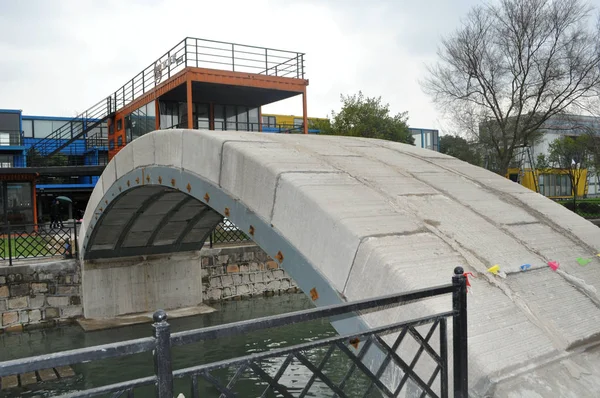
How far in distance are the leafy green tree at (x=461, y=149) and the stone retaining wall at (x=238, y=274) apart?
74.8 feet

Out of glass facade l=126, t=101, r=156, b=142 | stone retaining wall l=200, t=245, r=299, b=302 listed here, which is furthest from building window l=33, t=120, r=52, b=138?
stone retaining wall l=200, t=245, r=299, b=302

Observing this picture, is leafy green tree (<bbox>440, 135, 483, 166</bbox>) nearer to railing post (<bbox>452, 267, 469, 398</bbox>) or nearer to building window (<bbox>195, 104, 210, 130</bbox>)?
building window (<bbox>195, 104, 210, 130</bbox>)

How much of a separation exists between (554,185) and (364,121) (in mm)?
25493

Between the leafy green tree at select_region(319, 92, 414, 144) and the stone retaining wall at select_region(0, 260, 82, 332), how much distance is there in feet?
57.2

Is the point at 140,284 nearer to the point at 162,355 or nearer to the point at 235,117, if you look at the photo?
the point at 235,117

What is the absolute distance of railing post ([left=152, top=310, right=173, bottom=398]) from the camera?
218 centimetres

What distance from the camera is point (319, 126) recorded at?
3022 centimetres

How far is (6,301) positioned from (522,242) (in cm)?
1315

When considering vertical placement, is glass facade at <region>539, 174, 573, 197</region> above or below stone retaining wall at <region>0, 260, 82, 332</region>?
above

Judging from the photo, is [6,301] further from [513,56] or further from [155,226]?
[513,56]

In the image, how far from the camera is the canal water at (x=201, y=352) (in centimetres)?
902

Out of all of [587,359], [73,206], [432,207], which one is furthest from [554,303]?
[73,206]

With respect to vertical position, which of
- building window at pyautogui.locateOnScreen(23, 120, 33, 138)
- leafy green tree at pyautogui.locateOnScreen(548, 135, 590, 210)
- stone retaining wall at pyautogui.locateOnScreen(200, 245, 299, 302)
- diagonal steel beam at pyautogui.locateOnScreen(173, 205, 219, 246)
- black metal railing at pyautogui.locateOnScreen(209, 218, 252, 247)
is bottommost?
stone retaining wall at pyautogui.locateOnScreen(200, 245, 299, 302)

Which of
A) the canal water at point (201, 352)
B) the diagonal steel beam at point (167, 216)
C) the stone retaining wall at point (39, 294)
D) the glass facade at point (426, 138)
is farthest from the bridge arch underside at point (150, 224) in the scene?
the glass facade at point (426, 138)
